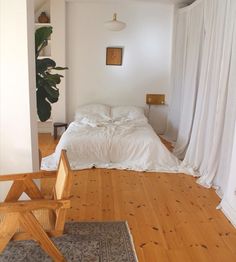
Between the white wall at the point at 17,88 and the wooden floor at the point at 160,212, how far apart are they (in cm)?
78

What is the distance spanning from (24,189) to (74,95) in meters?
3.73

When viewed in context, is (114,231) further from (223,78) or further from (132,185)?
(223,78)

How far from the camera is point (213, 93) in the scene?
3.31 meters

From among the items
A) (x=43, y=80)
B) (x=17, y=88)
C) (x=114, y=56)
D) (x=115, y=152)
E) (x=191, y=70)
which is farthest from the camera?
(x=114, y=56)

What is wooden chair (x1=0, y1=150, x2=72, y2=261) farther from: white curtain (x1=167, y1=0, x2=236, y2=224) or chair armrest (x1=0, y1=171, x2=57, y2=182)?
white curtain (x1=167, y1=0, x2=236, y2=224)

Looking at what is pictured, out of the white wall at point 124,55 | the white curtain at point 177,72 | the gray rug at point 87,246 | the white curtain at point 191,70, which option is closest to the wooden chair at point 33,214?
the gray rug at point 87,246

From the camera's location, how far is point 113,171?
3.75m

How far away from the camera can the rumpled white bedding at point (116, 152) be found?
383 centimetres

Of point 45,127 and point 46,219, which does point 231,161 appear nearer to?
point 46,219

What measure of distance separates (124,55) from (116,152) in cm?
229

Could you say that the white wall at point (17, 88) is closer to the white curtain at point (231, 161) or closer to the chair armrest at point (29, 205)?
the chair armrest at point (29, 205)

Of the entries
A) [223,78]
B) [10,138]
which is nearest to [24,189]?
[10,138]

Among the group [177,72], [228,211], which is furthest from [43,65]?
[177,72]

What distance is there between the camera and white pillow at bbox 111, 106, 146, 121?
16.6 feet
